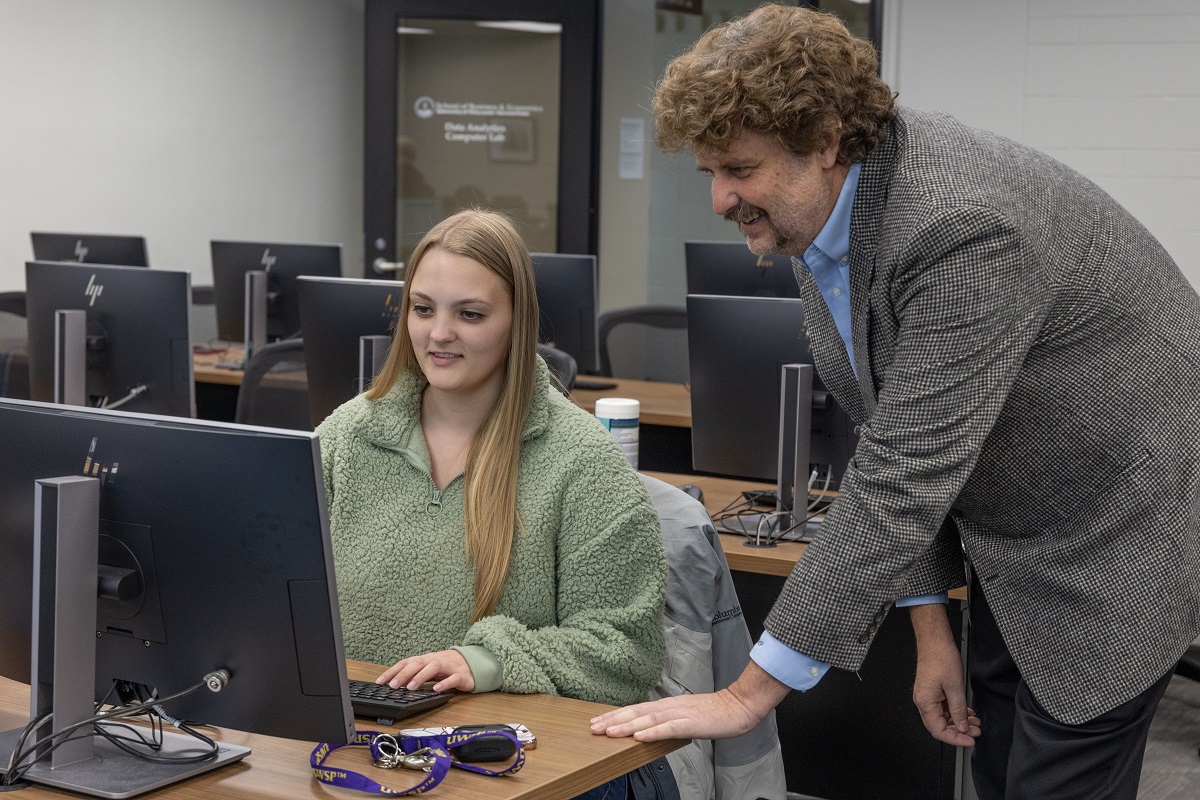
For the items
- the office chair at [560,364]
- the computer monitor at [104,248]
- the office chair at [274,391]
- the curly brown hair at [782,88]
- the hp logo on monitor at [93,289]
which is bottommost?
the office chair at [274,391]

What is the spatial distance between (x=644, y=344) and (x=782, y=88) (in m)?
3.13

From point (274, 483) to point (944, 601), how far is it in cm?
81

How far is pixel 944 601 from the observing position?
1.52 meters

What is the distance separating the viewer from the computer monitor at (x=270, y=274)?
4.12 metres

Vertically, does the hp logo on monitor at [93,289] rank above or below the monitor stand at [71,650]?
A: above

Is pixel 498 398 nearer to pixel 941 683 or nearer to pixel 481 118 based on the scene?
pixel 941 683

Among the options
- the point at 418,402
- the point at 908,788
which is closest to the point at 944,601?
the point at 418,402

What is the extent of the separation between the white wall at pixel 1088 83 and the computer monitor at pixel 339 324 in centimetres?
284

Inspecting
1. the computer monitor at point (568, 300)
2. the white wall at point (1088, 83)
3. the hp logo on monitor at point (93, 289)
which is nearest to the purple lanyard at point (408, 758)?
the hp logo on monitor at point (93, 289)

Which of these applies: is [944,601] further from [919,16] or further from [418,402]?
[919,16]

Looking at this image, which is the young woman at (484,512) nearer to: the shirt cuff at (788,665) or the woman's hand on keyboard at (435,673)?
the woman's hand on keyboard at (435,673)

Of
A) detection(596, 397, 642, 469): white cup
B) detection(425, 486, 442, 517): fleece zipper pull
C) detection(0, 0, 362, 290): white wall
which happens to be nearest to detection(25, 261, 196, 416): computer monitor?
detection(596, 397, 642, 469): white cup

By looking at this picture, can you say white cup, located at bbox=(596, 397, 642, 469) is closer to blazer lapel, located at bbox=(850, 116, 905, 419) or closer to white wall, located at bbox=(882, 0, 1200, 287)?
blazer lapel, located at bbox=(850, 116, 905, 419)

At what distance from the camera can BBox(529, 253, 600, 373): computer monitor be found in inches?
136
